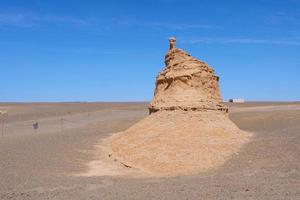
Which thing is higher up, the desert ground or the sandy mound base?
the sandy mound base

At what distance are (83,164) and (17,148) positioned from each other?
17.3ft

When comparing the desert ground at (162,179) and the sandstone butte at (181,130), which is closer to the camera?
the desert ground at (162,179)

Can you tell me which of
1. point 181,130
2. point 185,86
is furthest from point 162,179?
point 185,86

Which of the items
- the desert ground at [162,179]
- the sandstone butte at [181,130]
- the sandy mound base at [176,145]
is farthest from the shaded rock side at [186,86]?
the desert ground at [162,179]

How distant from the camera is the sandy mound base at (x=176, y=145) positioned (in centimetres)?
1717

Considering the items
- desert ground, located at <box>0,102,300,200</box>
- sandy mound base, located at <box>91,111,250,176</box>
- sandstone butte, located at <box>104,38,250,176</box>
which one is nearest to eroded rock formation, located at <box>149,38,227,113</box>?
sandstone butte, located at <box>104,38,250,176</box>

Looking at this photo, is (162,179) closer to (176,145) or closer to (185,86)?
(176,145)

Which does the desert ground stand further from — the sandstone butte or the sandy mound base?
the sandstone butte

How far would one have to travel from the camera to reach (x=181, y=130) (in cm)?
1936

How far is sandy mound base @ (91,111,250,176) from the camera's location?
17.2 m

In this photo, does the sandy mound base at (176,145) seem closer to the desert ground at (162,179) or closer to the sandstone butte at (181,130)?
the sandstone butte at (181,130)

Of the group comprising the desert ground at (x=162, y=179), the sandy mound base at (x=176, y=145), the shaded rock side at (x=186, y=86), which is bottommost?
the desert ground at (x=162, y=179)

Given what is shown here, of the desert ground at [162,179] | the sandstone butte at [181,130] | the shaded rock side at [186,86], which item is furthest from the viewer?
the shaded rock side at [186,86]

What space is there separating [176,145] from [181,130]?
42.8 inches
